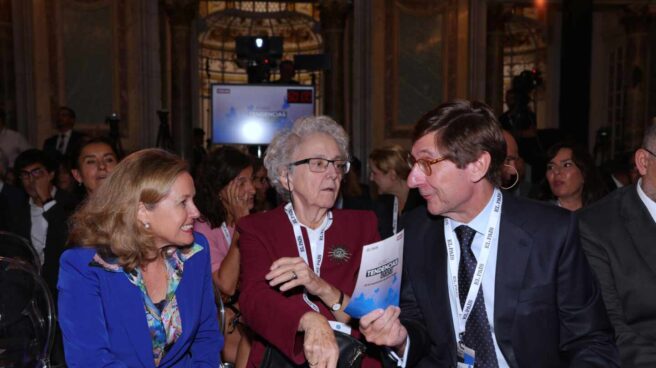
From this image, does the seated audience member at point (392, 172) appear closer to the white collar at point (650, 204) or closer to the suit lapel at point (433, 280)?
the white collar at point (650, 204)

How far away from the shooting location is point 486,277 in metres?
2.48

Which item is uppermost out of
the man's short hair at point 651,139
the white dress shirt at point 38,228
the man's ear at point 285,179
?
the man's short hair at point 651,139

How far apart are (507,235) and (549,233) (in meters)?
0.15

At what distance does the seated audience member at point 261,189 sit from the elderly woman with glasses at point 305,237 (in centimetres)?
196

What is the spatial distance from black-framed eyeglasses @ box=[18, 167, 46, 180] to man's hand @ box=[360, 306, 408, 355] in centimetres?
396

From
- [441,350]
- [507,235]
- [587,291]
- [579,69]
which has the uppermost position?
[579,69]

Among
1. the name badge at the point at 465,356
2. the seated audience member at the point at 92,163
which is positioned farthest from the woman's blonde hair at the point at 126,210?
the seated audience member at the point at 92,163

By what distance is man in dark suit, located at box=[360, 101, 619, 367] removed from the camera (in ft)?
7.90

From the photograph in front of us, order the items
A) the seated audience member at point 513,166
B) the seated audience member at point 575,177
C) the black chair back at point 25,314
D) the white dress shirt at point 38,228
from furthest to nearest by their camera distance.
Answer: the white dress shirt at point 38,228 → the seated audience member at point 575,177 → the seated audience member at point 513,166 → the black chair back at point 25,314

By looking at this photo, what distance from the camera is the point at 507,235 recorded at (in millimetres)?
2469

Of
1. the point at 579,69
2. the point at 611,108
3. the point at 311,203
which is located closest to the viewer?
the point at 311,203

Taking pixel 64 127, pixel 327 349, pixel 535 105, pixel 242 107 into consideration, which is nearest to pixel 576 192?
pixel 327 349

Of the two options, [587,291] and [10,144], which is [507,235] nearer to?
[587,291]

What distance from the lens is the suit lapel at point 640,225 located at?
2910 mm
